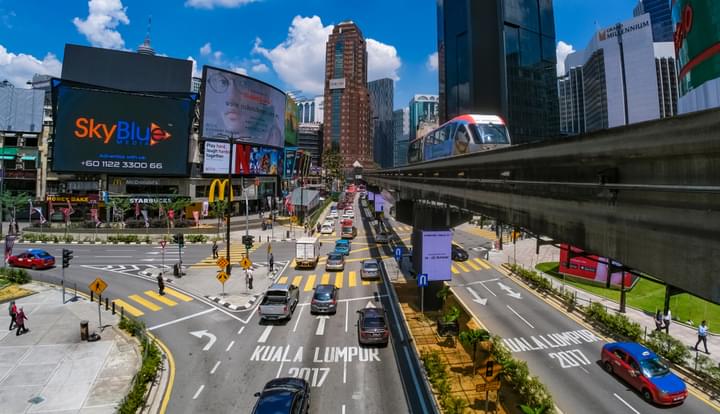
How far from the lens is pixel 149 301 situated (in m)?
25.8

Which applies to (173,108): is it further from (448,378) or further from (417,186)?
(448,378)

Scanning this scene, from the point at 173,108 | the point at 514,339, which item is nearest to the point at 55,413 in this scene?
the point at 514,339

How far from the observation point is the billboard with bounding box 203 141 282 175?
2840 inches

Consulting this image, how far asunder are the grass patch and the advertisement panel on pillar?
1246 centimetres

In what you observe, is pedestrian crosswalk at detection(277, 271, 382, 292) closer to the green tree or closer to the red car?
the green tree

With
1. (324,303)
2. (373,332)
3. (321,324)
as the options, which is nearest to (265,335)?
(321,324)

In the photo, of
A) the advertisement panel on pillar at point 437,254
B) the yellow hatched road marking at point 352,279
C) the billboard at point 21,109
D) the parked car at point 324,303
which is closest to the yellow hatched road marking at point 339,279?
the yellow hatched road marking at point 352,279

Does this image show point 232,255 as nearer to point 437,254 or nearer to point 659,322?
point 437,254

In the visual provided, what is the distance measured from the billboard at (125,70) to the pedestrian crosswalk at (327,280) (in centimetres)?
6023

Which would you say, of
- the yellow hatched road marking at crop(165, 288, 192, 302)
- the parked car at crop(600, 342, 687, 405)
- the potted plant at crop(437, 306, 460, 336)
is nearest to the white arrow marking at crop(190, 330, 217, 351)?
the yellow hatched road marking at crop(165, 288, 192, 302)

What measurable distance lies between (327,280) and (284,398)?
2128 centimetres

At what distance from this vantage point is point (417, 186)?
25.5m

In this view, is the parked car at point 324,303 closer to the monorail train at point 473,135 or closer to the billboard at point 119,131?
the monorail train at point 473,135

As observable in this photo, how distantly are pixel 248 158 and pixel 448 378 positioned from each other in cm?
7372
